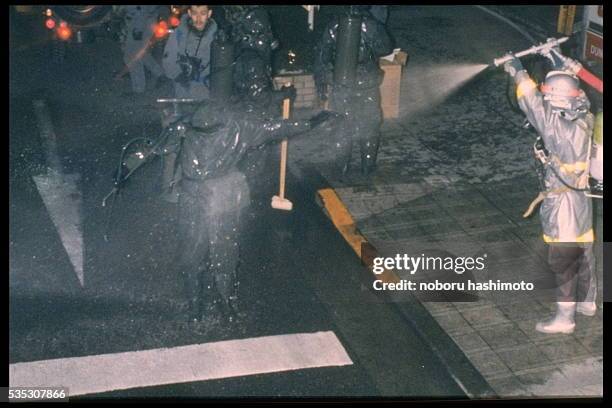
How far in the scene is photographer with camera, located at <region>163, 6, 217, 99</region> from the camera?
30.1ft

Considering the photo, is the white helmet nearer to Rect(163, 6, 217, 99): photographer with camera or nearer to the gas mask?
the gas mask

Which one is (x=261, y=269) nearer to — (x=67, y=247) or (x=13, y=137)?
(x=67, y=247)

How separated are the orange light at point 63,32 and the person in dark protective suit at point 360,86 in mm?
5682

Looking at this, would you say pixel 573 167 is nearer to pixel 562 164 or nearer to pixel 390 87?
pixel 562 164

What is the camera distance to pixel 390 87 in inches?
456

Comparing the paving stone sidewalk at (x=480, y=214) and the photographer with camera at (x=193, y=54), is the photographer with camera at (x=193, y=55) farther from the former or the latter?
the paving stone sidewalk at (x=480, y=214)

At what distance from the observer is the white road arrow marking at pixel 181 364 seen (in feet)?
21.0

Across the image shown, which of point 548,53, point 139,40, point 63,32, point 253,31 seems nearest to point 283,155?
point 253,31

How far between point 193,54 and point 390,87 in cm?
335

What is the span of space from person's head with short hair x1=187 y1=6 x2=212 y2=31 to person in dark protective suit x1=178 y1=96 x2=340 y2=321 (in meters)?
2.63

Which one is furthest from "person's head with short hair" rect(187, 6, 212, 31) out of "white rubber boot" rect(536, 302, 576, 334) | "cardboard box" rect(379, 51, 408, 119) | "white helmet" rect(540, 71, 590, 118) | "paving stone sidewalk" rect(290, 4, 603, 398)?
"white rubber boot" rect(536, 302, 576, 334)

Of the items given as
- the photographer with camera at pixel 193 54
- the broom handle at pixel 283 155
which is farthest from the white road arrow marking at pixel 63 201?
the broom handle at pixel 283 155

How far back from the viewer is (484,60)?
14.5 m

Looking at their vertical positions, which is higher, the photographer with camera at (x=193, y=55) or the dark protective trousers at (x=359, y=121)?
the photographer with camera at (x=193, y=55)
